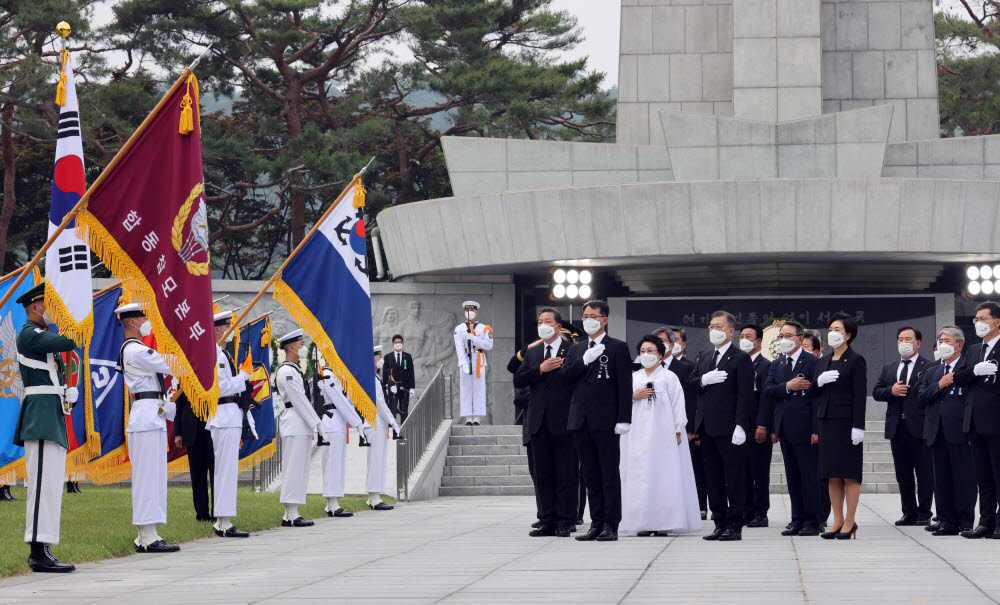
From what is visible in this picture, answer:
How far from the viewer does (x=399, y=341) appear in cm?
2522

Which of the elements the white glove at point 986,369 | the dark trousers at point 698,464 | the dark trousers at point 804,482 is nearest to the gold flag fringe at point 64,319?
the dark trousers at point 804,482

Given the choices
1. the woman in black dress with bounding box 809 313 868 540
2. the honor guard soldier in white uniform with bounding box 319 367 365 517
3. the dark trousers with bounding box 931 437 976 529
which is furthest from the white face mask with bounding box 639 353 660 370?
the honor guard soldier in white uniform with bounding box 319 367 365 517

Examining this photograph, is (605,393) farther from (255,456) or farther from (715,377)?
(255,456)

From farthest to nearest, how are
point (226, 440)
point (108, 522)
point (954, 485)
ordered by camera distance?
point (108, 522), point (226, 440), point (954, 485)

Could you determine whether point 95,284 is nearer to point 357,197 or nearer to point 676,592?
point 357,197

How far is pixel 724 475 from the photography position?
453 inches

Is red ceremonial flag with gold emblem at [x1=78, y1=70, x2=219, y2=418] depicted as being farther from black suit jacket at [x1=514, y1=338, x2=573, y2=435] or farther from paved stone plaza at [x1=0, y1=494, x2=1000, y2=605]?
black suit jacket at [x1=514, y1=338, x2=573, y2=435]

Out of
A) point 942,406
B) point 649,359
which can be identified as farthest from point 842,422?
point 649,359

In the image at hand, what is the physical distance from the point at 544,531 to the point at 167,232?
4005 millimetres

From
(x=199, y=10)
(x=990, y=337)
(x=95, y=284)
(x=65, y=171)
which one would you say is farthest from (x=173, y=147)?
(x=199, y=10)

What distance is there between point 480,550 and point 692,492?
7.71 ft

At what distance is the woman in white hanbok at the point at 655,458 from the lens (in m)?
11.2

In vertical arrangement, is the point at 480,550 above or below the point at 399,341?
below

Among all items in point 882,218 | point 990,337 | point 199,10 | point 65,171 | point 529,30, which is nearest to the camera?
point 65,171
